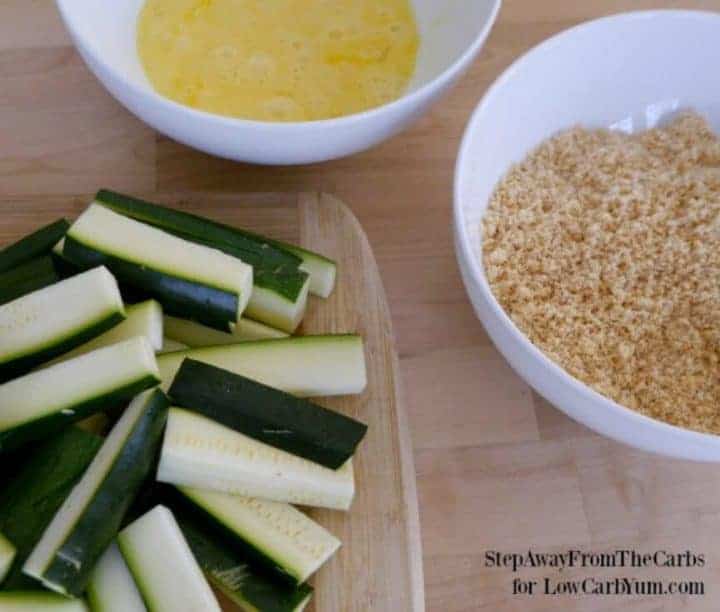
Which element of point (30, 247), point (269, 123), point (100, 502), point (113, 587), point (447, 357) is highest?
point (269, 123)

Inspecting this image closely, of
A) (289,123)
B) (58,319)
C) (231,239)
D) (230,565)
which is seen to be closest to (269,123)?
(289,123)

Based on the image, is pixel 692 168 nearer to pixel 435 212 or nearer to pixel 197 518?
pixel 435 212

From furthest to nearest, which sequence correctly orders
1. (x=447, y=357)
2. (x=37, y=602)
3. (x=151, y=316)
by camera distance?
(x=447, y=357) → (x=151, y=316) → (x=37, y=602)

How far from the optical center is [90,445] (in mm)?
1239

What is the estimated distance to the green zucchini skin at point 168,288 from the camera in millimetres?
1325

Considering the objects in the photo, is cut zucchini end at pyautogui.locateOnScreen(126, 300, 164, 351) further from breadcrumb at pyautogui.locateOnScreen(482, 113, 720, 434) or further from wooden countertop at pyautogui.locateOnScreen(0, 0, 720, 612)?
breadcrumb at pyautogui.locateOnScreen(482, 113, 720, 434)

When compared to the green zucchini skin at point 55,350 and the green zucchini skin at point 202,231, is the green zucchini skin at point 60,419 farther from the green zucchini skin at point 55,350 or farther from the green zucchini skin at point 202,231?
the green zucchini skin at point 202,231

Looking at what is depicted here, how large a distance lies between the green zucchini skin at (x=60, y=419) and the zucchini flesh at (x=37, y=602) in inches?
8.1

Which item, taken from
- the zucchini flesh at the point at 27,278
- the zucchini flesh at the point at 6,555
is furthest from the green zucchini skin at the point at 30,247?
the zucchini flesh at the point at 6,555

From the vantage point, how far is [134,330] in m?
1.32

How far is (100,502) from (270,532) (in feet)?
0.76

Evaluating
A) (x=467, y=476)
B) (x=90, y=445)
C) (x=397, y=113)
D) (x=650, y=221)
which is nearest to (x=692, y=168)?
(x=650, y=221)

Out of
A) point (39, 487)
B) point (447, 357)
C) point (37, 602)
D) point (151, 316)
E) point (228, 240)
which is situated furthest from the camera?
point (447, 357)

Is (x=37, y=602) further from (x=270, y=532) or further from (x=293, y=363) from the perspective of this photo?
(x=293, y=363)
